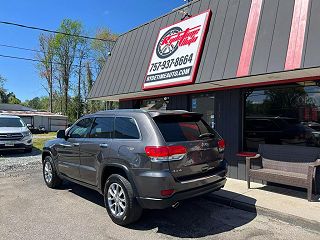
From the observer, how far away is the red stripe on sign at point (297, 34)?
572 centimetres

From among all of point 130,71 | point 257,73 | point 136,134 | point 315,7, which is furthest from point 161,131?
point 130,71

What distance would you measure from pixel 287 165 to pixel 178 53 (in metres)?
4.17

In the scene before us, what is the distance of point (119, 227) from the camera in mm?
4840

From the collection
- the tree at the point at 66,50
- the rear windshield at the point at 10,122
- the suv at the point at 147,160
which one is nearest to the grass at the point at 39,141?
the rear windshield at the point at 10,122

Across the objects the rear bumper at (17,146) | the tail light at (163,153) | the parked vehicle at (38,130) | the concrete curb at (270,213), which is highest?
the tail light at (163,153)

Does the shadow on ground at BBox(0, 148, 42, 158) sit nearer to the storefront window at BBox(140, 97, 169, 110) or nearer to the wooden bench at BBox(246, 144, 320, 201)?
the storefront window at BBox(140, 97, 169, 110)

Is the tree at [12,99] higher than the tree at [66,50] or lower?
lower

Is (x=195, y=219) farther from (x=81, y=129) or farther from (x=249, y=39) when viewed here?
(x=249, y=39)

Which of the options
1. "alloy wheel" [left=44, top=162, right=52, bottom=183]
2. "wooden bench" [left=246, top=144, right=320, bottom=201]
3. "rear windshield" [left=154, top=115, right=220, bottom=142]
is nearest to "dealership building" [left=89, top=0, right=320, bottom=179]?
"wooden bench" [left=246, top=144, right=320, bottom=201]

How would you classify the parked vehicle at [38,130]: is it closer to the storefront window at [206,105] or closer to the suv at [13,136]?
the suv at [13,136]

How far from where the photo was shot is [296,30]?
5902 millimetres

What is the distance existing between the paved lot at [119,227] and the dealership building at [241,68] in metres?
2.62

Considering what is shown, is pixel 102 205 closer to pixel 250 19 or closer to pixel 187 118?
pixel 187 118

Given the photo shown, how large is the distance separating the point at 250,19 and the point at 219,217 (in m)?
4.48
